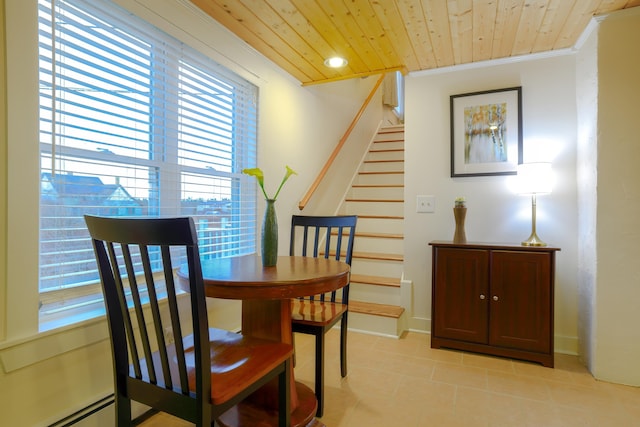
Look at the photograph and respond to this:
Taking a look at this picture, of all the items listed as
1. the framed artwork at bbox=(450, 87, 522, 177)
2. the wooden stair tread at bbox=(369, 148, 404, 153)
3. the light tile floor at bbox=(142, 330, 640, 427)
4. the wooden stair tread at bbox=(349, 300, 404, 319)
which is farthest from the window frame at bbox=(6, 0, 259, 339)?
the wooden stair tread at bbox=(369, 148, 404, 153)

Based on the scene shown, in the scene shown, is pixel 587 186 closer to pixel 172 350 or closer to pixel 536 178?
pixel 536 178

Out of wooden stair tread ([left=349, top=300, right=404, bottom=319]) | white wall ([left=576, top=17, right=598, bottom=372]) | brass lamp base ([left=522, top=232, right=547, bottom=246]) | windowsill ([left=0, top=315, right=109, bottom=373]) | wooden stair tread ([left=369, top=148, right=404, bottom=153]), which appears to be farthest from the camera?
wooden stair tread ([left=369, top=148, right=404, bottom=153])

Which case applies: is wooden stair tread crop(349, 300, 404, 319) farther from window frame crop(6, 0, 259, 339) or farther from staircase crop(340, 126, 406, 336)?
window frame crop(6, 0, 259, 339)

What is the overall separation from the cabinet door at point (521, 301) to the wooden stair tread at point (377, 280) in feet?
2.66

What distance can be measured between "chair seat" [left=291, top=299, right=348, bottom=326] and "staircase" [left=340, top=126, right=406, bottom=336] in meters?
0.81

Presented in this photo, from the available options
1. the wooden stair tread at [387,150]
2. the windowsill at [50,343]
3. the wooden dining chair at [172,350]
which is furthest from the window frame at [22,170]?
the wooden stair tread at [387,150]

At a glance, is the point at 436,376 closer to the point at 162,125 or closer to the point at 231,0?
the point at 162,125

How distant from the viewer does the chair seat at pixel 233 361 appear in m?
1.09

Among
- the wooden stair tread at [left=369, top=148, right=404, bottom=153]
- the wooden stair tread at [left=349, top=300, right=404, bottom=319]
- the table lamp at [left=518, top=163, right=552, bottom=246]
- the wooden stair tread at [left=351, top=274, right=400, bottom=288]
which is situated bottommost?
Answer: the wooden stair tread at [left=349, top=300, right=404, bottom=319]

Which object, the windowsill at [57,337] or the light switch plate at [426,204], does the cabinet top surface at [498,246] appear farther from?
the windowsill at [57,337]

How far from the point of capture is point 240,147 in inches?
98.6

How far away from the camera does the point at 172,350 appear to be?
1335 millimetres

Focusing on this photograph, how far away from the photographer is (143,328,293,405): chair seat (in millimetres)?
1093

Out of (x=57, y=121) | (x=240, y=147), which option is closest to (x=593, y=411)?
(x=240, y=147)
